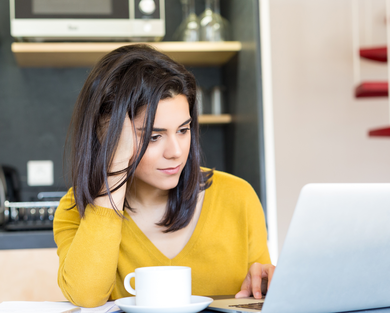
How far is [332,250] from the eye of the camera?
527 mm

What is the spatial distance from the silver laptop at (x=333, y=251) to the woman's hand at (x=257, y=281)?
0.19m

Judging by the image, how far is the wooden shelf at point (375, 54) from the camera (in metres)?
1.53

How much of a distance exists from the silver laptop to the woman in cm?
24

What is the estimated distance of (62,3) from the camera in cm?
189

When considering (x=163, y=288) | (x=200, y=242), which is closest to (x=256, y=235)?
(x=200, y=242)

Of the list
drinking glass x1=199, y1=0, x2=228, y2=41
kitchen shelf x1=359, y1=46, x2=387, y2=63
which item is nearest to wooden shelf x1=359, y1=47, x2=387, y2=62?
kitchen shelf x1=359, y1=46, x2=387, y2=63

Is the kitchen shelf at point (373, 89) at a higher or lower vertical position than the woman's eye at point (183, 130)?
higher

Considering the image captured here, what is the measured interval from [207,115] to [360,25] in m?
0.77

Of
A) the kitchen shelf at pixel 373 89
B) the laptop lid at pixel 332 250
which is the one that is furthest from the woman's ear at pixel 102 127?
the kitchen shelf at pixel 373 89

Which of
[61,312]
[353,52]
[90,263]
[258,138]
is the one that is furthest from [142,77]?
[353,52]

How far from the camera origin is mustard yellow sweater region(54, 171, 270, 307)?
0.84 metres

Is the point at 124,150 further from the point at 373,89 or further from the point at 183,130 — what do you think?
the point at 373,89

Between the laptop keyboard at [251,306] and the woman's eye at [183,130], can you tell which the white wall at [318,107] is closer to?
the woman's eye at [183,130]

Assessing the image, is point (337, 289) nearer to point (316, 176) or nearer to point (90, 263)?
point (90, 263)
